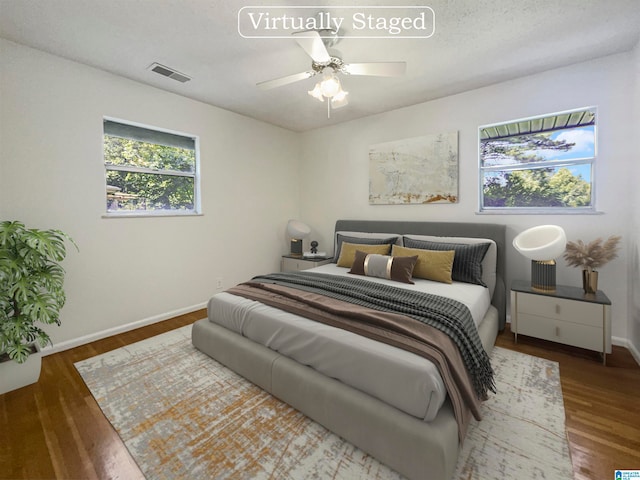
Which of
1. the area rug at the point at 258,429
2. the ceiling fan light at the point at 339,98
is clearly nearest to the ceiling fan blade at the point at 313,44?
the ceiling fan light at the point at 339,98

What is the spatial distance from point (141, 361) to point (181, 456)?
1237mm

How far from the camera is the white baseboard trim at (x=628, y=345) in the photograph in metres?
2.34

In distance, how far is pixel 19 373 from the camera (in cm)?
204

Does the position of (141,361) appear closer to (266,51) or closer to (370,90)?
(266,51)

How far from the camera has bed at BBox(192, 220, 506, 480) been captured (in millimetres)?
1321

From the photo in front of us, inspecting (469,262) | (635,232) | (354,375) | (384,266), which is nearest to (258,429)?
(354,375)

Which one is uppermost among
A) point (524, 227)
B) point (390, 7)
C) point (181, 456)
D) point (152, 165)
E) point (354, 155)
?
point (390, 7)

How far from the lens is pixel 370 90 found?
3209 millimetres

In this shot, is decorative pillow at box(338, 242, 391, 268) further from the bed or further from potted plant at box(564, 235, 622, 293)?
potted plant at box(564, 235, 622, 293)

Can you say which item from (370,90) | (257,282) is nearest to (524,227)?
(370,90)

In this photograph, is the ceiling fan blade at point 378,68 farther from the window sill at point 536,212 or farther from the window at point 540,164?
the window sill at point 536,212

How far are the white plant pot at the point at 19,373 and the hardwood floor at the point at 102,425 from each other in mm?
47

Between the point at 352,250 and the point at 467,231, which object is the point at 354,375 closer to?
the point at 352,250

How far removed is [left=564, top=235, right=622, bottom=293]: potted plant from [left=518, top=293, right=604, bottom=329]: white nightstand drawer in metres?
0.25
